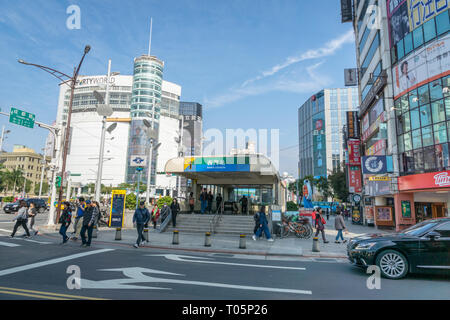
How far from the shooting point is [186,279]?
638cm

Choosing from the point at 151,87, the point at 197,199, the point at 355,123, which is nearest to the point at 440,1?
the point at 355,123

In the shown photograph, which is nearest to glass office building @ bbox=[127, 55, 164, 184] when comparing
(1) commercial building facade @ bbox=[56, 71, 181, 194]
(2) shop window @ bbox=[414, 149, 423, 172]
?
(1) commercial building facade @ bbox=[56, 71, 181, 194]

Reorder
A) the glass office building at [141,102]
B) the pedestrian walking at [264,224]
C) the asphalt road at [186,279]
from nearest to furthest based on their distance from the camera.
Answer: the asphalt road at [186,279] < the pedestrian walking at [264,224] < the glass office building at [141,102]

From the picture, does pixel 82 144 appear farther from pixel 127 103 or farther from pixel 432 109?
pixel 432 109

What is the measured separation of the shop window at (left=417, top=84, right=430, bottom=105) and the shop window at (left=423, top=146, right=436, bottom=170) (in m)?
3.62

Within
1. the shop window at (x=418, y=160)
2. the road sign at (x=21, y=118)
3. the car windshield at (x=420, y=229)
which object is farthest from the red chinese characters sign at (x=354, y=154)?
the road sign at (x=21, y=118)

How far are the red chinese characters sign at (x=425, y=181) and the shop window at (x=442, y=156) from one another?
0.74 meters

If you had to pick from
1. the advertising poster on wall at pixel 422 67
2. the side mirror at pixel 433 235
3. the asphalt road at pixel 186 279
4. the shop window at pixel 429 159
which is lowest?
the asphalt road at pixel 186 279

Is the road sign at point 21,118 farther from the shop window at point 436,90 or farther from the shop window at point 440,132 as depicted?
the shop window at point 440,132

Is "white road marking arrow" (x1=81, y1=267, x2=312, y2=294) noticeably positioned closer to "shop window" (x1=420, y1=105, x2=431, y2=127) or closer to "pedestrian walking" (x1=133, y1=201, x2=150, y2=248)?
"pedestrian walking" (x1=133, y1=201, x2=150, y2=248)

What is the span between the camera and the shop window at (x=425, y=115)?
20250mm
